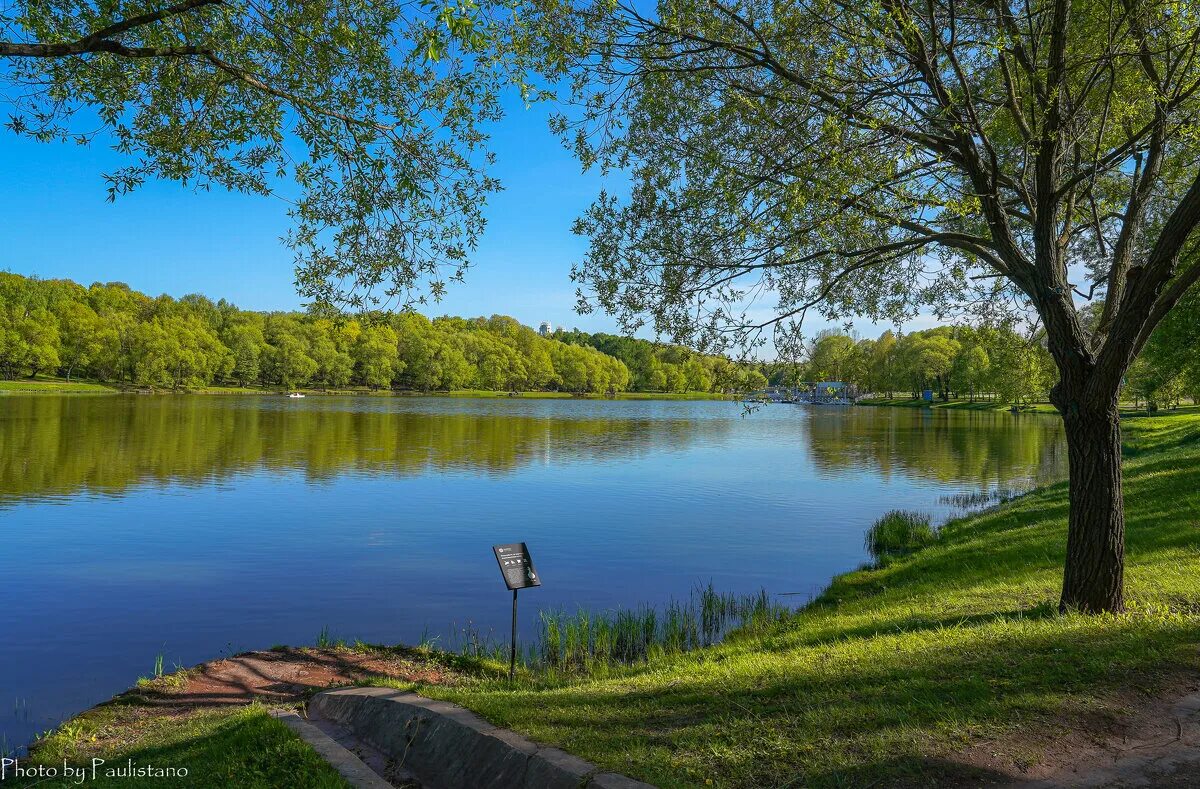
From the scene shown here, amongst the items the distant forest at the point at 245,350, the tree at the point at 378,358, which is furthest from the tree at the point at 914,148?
the tree at the point at 378,358

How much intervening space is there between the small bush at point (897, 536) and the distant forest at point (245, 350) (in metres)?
54.4

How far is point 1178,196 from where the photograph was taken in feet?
42.0

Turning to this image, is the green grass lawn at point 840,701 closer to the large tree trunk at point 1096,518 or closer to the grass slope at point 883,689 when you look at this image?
the grass slope at point 883,689

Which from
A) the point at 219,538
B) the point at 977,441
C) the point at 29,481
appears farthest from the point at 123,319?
the point at 977,441

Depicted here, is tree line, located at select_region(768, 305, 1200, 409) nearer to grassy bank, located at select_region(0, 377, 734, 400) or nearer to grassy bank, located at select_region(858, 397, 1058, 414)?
grassy bank, located at select_region(0, 377, 734, 400)

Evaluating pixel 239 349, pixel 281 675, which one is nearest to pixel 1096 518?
pixel 281 675

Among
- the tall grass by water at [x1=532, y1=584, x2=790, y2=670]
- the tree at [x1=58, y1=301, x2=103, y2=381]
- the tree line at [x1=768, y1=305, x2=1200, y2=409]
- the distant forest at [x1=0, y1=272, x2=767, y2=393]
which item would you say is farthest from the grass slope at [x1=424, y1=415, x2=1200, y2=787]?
the tree at [x1=58, y1=301, x2=103, y2=381]

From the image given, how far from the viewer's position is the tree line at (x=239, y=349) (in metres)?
97.4

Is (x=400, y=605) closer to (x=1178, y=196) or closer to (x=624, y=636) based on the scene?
(x=624, y=636)

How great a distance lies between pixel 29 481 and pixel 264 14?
24574 mm

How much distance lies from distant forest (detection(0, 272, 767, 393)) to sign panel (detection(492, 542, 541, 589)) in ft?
201

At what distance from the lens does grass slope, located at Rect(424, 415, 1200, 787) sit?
4648 mm

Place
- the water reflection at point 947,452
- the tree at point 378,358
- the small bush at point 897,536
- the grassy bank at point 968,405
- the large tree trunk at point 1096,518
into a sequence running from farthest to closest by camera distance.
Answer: the tree at point 378,358
the grassy bank at point 968,405
the water reflection at point 947,452
the small bush at point 897,536
the large tree trunk at point 1096,518

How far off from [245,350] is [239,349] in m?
1.02
